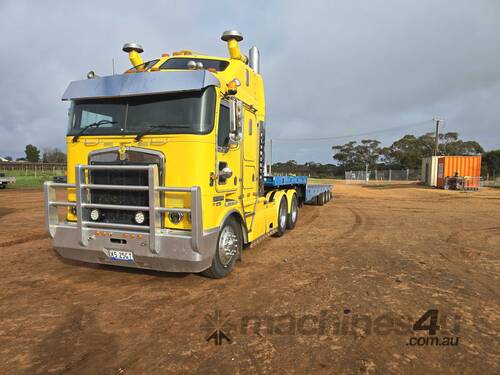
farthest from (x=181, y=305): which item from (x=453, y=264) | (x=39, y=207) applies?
(x=39, y=207)

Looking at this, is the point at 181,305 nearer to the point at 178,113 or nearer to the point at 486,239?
the point at 178,113

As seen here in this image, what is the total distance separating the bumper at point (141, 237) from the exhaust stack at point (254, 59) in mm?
4027

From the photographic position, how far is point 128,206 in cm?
464

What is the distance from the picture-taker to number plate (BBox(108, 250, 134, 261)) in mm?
4626

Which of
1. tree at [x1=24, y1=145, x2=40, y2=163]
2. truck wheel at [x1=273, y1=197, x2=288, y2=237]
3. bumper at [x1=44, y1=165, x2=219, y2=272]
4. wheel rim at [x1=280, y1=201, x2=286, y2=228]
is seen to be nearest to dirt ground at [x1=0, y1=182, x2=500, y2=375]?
bumper at [x1=44, y1=165, x2=219, y2=272]

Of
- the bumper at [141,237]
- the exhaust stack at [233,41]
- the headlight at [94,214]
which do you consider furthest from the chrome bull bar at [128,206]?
the exhaust stack at [233,41]

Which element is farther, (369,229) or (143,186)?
(369,229)

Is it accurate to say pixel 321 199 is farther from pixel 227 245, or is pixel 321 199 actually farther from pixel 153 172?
pixel 153 172

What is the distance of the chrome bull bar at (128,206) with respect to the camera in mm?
4281

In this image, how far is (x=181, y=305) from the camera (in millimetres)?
4324

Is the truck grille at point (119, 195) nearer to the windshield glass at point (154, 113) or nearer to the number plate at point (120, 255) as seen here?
the number plate at point (120, 255)

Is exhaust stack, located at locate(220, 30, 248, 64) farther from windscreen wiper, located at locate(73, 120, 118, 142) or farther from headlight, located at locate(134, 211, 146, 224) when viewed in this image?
headlight, located at locate(134, 211, 146, 224)

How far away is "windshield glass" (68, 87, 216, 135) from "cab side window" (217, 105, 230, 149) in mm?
234

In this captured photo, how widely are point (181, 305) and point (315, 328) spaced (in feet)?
5.57
